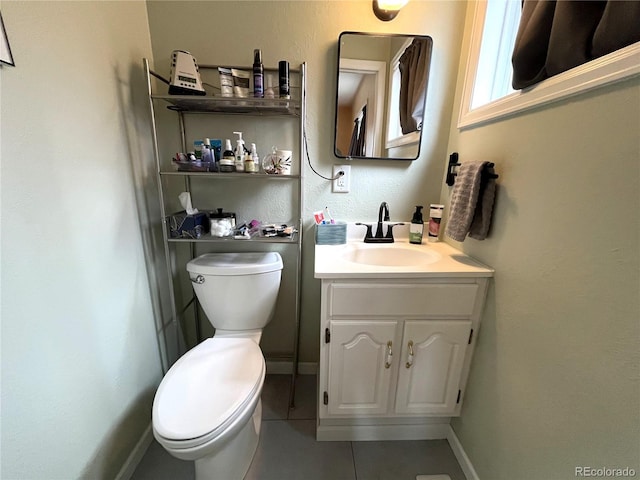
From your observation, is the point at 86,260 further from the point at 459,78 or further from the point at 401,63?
the point at 459,78

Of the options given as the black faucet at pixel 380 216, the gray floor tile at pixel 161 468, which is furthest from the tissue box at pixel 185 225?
the gray floor tile at pixel 161 468

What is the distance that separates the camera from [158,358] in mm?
1308

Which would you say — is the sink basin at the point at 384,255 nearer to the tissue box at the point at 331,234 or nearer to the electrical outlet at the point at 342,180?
the tissue box at the point at 331,234

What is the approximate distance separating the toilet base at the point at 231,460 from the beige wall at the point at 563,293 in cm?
96

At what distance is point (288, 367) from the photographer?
165cm

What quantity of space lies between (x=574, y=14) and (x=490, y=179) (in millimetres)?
473

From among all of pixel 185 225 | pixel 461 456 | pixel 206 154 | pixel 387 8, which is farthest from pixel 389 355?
pixel 387 8

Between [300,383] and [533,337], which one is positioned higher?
[533,337]

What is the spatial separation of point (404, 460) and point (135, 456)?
118cm

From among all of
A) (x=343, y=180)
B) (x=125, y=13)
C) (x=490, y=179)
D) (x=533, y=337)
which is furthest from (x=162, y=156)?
(x=533, y=337)

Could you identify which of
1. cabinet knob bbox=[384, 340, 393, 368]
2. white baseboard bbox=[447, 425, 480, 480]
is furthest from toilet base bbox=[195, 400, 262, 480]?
white baseboard bbox=[447, 425, 480, 480]

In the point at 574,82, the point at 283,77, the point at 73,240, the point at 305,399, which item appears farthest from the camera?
the point at 305,399

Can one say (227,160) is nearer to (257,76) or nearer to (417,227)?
(257,76)

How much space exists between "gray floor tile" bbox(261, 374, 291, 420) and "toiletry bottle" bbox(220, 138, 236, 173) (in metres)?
1.27
